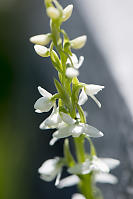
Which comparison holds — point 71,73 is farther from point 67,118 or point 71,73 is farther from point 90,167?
point 90,167

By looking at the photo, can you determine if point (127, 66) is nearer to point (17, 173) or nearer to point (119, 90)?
point (119, 90)

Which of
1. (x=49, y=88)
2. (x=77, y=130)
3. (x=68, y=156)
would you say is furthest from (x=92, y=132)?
(x=49, y=88)

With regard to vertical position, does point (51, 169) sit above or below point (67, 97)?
below

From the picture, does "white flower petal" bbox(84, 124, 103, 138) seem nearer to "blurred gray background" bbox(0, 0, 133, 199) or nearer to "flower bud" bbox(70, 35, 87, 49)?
→ "flower bud" bbox(70, 35, 87, 49)

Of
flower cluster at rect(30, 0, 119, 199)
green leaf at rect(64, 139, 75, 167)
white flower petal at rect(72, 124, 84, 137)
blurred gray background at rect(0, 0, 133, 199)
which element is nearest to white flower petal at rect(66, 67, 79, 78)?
flower cluster at rect(30, 0, 119, 199)

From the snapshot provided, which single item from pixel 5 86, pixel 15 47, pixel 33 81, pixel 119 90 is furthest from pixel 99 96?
pixel 15 47

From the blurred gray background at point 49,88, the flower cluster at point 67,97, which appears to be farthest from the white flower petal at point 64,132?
the blurred gray background at point 49,88

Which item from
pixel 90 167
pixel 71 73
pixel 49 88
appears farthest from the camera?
pixel 49 88
